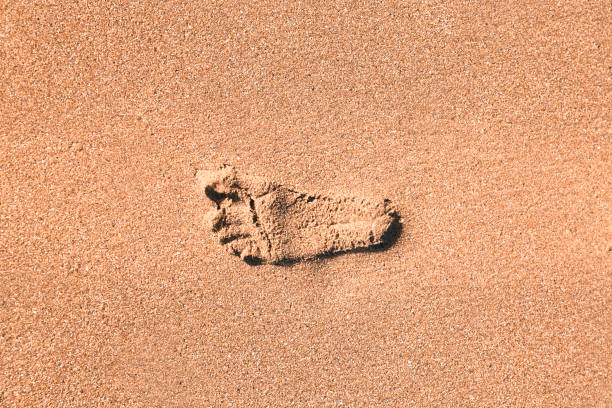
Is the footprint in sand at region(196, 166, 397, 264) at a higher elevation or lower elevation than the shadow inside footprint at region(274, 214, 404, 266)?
higher

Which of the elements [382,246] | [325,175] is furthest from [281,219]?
[382,246]

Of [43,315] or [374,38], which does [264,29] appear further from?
[43,315]

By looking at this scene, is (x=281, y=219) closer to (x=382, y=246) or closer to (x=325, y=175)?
(x=325, y=175)

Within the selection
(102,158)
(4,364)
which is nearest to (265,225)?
(102,158)

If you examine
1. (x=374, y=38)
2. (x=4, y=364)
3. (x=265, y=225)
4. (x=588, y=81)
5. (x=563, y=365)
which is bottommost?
(x=563, y=365)

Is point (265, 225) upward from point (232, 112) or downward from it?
downward
